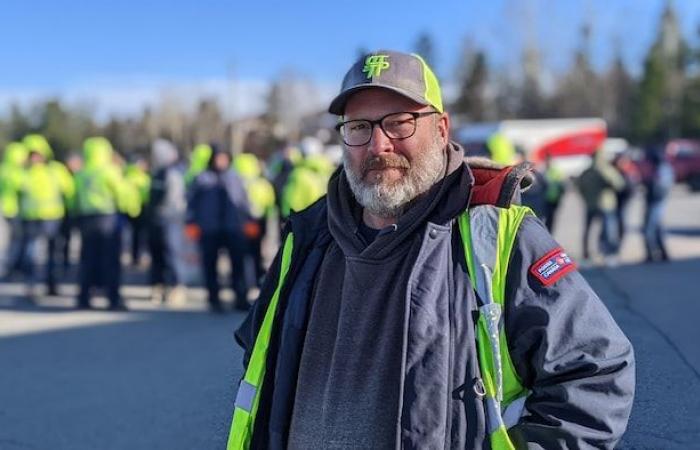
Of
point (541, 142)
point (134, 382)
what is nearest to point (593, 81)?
point (541, 142)

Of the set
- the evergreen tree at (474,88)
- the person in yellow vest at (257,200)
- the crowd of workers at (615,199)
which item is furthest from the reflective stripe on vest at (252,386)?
the evergreen tree at (474,88)

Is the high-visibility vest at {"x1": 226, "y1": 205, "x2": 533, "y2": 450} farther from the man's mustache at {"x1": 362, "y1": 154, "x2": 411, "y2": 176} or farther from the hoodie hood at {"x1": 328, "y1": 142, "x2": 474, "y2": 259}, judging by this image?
the man's mustache at {"x1": 362, "y1": 154, "x2": 411, "y2": 176}

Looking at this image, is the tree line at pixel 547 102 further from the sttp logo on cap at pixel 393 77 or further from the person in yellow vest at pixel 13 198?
the sttp logo on cap at pixel 393 77

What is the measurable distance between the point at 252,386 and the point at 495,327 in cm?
80

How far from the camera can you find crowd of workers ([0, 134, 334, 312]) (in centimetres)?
821

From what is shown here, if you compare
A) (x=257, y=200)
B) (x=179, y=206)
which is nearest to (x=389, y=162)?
(x=179, y=206)

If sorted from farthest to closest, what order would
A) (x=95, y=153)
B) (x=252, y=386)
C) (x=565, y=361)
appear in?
(x=95, y=153)
(x=252, y=386)
(x=565, y=361)

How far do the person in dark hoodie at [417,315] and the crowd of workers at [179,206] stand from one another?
5.40 metres

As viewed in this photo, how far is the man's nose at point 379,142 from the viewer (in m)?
2.12

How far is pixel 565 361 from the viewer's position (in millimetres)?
1784

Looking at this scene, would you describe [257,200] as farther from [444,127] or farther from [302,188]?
[444,127]

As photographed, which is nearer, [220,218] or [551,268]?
[551,268]

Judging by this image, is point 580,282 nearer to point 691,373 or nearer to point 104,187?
point 691,373

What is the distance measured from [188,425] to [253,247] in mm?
4665
